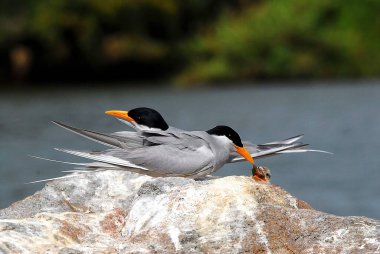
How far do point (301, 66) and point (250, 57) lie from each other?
2.76m

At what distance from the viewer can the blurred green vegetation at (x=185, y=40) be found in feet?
145

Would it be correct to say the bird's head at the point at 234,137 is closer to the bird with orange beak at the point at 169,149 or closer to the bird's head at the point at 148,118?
the bird with orange beak at the point at 169,149

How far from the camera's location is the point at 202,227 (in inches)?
195

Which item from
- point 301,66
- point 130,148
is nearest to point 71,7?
point 301,66

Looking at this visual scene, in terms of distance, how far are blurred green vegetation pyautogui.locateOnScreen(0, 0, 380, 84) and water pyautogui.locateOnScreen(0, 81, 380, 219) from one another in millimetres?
4184

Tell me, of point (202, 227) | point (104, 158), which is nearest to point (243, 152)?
point (104, 158)

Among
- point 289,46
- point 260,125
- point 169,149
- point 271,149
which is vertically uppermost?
point 169,149

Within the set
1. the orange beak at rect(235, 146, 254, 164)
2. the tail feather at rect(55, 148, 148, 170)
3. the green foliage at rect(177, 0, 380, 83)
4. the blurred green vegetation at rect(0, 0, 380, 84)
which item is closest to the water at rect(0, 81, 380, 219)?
the green foliage at rect(177, 0, 380, 83)

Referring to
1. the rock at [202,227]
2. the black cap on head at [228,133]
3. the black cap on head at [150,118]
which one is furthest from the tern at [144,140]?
the rock at [202,227]

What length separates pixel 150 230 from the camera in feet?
16.4

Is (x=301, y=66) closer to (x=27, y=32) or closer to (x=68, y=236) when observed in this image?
(x=27, y=32)

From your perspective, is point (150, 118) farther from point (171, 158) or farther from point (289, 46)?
point (289, 46)

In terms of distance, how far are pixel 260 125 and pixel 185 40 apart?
22.9 meters

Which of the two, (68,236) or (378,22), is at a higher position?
(68,236)
